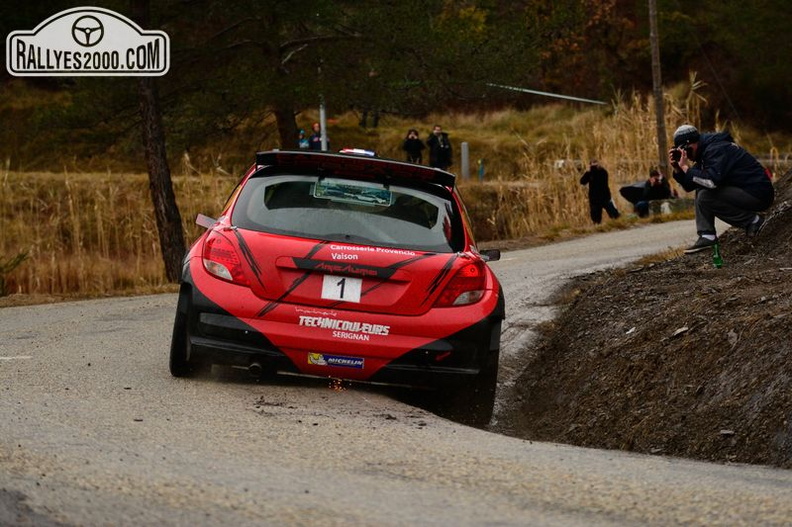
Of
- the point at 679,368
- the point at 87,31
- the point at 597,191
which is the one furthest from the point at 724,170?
the point at 597,191

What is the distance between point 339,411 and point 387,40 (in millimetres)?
20819

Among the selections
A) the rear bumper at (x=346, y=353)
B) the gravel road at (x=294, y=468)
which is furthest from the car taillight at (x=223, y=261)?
the gravel road at (x=294, y=468)

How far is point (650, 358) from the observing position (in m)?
9.98

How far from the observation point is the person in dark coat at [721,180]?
1345 centimetres

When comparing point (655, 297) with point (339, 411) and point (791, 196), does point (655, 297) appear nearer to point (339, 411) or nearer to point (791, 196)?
point (791, 196)

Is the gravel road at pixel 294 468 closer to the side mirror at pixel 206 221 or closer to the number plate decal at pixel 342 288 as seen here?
the number plate decal at pixel 342 288

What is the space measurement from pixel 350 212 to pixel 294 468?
3298 millimetres

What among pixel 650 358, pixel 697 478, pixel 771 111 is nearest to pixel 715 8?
pixel 771 111

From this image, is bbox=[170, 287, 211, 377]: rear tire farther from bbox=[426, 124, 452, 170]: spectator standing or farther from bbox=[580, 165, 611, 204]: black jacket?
bbox=[426, 124, 452, 170]: spectator standing

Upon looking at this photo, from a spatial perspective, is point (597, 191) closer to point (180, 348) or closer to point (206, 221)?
point (206, 221)

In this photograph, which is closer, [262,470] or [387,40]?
[262,470]

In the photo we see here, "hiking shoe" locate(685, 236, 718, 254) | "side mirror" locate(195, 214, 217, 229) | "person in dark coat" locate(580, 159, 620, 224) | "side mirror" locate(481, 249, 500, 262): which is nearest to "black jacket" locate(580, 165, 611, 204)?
"person in dark coat" locate(580, 159, 620, 224)

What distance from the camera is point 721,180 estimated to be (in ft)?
44.8

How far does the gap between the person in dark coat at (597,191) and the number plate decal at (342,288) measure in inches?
838
